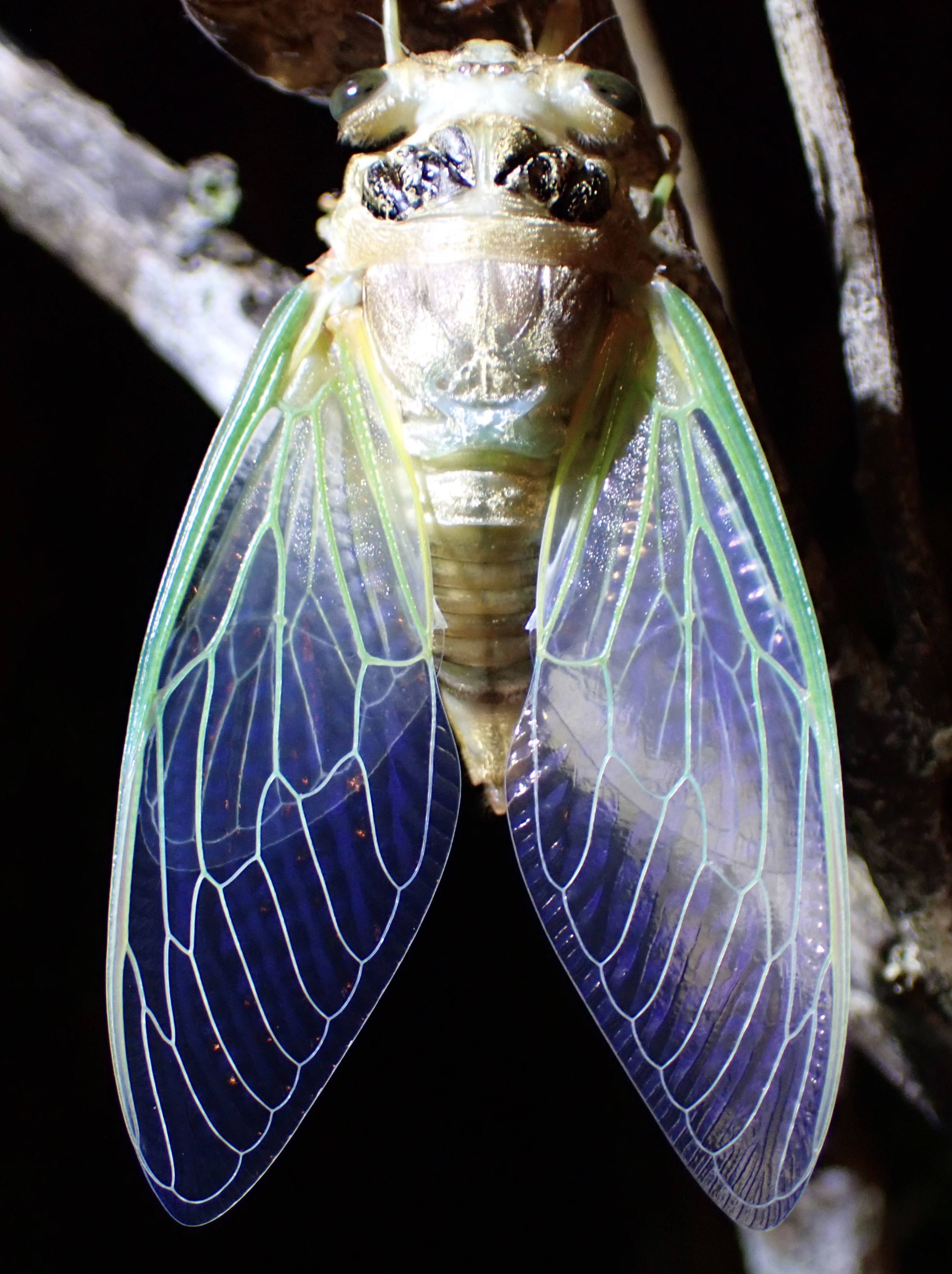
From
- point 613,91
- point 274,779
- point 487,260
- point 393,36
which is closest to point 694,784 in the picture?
point 274,779

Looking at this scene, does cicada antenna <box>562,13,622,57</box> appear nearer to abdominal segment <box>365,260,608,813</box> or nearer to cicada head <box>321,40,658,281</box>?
cicada head <box>321,40,658,281</box>

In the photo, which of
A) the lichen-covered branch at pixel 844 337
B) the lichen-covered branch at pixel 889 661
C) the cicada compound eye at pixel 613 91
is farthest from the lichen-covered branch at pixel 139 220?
the lichen-covered branch at pixel 889 661

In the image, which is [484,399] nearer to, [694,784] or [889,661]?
[694,784]

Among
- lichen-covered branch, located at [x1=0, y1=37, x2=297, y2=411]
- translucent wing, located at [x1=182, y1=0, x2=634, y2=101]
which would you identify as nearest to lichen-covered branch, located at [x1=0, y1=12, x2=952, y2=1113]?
lichen-covered branch, located at [x1=0, y1=37, x2=297, y2=411]

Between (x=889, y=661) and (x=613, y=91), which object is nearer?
(x=613, y=91)

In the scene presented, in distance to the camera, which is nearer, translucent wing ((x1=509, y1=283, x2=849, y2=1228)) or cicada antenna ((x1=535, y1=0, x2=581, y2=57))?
translucent wing ((x1=509, y1=283, x2=849, y2=1228))

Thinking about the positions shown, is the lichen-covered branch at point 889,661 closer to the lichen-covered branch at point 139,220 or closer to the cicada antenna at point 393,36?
the cicada antenna at point 393,36
